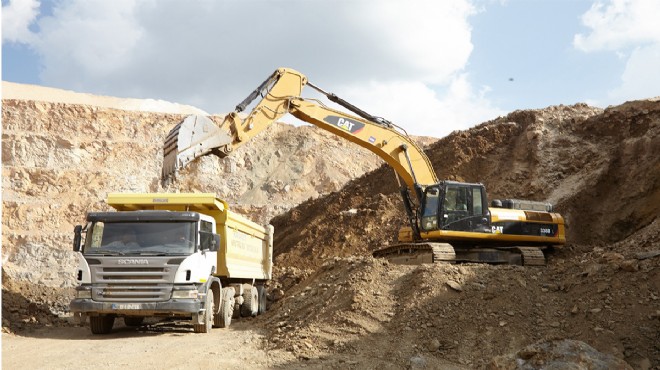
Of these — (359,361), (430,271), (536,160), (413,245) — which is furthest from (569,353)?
(536,160)

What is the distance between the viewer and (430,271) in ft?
38.9

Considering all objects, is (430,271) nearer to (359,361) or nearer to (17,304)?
(359,361)

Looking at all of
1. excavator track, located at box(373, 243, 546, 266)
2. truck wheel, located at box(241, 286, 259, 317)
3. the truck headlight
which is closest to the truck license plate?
the truck headlight

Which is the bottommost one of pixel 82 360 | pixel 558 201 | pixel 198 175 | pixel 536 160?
pixel 82 360

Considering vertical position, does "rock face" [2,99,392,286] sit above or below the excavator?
above

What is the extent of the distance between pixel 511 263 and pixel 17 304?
11.5 m

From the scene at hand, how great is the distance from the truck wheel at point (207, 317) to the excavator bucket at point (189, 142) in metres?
2.46

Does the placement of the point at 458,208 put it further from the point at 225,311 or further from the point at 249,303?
the point at 225,311

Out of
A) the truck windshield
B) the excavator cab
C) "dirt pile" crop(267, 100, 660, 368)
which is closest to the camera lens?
"dirt pile" crop(267, 100, 660, 368)

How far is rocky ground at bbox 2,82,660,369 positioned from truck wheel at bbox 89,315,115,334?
7.41ft

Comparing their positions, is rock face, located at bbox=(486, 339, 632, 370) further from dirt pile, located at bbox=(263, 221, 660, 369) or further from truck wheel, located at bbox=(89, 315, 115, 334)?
truck wheel, located at bbox=(89, 315, 115, 334)

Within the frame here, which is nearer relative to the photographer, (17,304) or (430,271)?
(430,271)

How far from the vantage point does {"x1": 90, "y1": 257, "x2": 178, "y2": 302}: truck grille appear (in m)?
11.1

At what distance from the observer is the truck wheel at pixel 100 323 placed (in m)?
12.1
